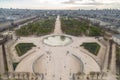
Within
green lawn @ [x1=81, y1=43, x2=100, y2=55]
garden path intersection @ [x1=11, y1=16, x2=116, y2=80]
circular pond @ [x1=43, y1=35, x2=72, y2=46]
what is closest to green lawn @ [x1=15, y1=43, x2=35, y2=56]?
garden path intersection @ [x1=11, y1=16, x2=116, y2=80]

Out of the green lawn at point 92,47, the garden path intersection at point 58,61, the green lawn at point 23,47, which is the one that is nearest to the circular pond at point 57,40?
the garden path intersection at point 58,61

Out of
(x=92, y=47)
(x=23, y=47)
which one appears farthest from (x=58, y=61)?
(x=23, y=47)

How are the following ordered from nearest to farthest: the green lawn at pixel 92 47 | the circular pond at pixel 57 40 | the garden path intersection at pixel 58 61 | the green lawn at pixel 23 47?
the garden path intersection at pixel 58 61
the green lawn at pixel 23 47
the green lawn at pixel 92 47
the circular pond at pixel 57 40

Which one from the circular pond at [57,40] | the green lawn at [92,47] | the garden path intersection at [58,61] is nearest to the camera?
the garden path intersection at [58,61]

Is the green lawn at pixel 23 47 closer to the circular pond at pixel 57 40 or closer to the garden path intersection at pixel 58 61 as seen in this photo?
the garden path intersection at pixel 58 61

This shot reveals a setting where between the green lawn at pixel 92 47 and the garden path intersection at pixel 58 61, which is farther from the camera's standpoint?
the green lawn at pixel 92 47

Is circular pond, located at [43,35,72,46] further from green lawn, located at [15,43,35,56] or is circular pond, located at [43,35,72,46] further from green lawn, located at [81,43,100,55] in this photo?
green lawn, located at [81,43,100,55]

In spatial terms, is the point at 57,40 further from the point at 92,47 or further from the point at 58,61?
the point at 58,61
